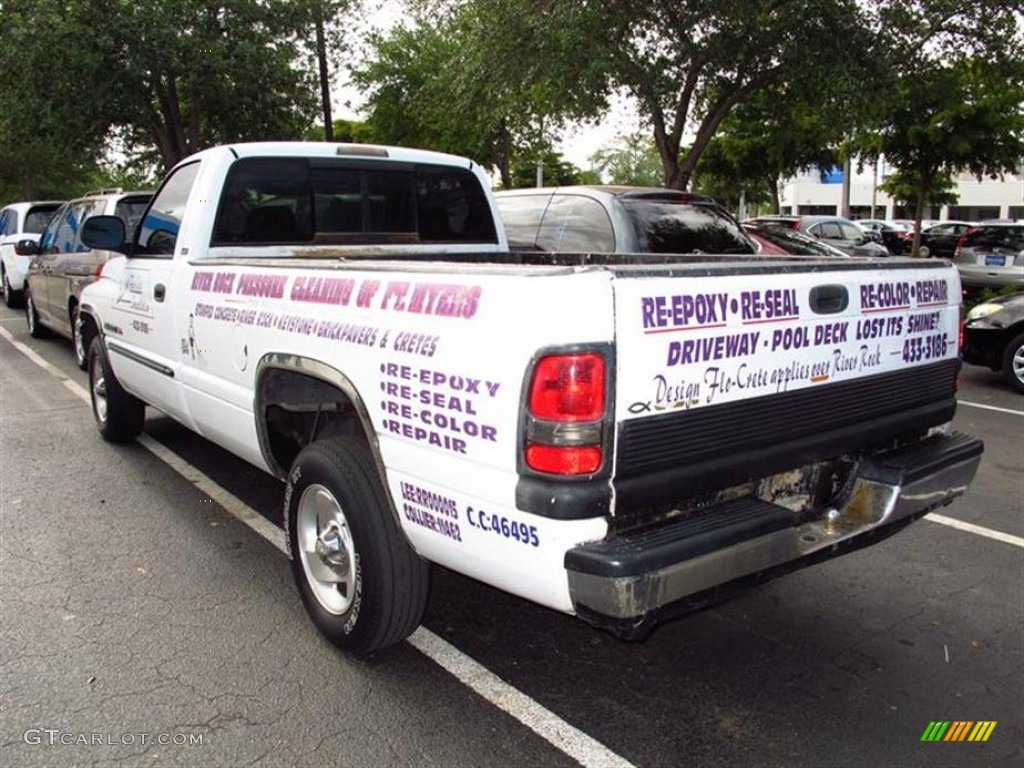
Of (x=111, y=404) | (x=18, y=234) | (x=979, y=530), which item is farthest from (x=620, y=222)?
(x=18, y=234)

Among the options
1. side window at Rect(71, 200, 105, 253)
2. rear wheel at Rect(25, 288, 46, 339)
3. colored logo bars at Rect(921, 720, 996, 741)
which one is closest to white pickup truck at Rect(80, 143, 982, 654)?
colored logo bars at Rect(921, 720, 996, 741)

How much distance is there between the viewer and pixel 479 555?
2564 mm

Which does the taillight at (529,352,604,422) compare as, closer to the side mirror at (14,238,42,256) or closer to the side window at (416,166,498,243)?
the side window at (416,166,498,243)

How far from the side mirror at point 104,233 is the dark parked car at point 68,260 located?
246cm

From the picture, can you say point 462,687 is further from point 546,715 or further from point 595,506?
point 595,506

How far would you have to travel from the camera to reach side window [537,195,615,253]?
23.3ft

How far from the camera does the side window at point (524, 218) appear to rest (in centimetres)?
776

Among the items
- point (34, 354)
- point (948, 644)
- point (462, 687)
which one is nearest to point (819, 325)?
point (948, 644)

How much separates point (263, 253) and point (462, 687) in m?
2.56

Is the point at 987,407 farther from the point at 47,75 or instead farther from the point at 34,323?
the point at 47,75

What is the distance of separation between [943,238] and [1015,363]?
1698 cm

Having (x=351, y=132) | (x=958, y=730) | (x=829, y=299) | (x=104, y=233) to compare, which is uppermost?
(x=351, y=132)

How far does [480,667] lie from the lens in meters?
3.24

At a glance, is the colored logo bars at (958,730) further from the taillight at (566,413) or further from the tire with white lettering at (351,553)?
the tire with white lettering at (351,553)
